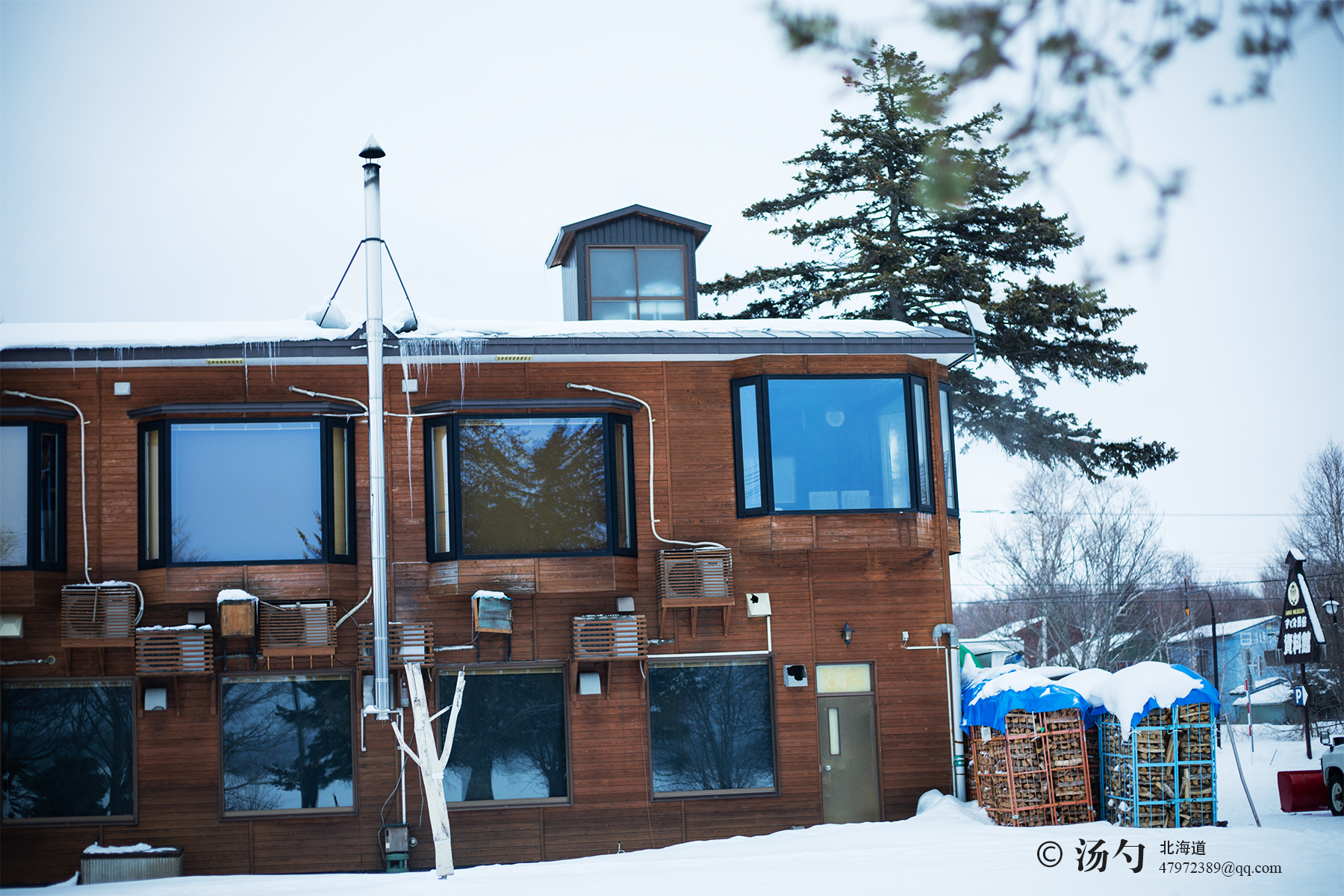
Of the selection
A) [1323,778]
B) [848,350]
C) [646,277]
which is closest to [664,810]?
[848,350]

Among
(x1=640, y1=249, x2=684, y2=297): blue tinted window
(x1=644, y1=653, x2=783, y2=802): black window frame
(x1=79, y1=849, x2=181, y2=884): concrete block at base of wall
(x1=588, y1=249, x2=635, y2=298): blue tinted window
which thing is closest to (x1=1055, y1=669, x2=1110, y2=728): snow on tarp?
(x1=644, y1=653, x2=783, y2=802): black window frame

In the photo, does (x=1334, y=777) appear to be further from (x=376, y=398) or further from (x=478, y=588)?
(x=376, y=398)

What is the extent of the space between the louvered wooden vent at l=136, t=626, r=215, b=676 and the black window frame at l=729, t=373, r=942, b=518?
20.1 ft

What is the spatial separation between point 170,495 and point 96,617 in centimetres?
149

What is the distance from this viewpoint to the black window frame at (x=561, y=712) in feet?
45.8

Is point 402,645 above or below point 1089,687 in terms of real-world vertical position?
A: above

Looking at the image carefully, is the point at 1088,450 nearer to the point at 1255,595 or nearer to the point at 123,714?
the point at 123,714

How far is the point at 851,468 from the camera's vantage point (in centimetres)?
1478

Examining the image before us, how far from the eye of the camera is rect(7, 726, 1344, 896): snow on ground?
995cm

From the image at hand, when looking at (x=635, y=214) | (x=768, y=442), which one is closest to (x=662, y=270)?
(x=635, y=214)

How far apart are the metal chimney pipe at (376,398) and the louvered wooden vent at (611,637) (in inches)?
84.6

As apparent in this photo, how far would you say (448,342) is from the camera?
47.2ft

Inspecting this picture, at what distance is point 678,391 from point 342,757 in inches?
222

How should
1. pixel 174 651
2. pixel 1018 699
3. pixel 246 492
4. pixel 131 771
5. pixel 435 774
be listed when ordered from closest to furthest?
1. pixel 435 774
2. pixel 174 651
3. pixel 131 771
4. pixel 1018 699
5. pixel 246 492
